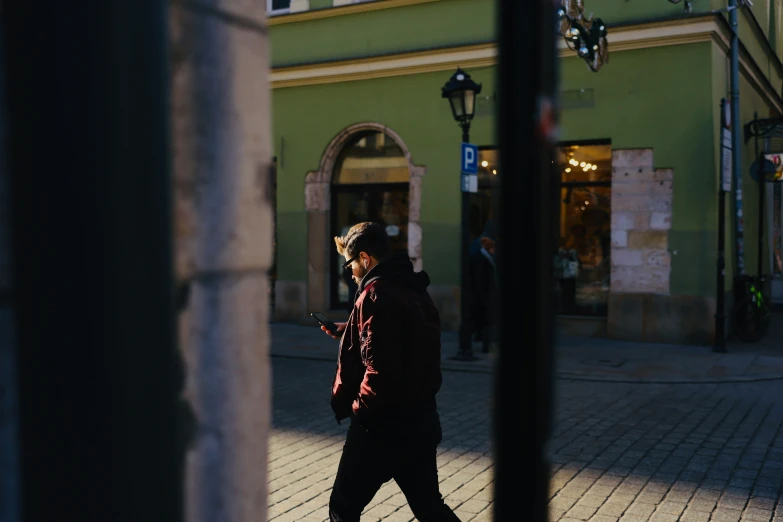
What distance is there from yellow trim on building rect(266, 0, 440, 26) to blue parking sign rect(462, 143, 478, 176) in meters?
4.49

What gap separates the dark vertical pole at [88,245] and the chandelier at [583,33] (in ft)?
35.6

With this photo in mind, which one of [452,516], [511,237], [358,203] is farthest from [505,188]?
[358,203]

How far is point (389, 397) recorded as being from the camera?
3.62 metres

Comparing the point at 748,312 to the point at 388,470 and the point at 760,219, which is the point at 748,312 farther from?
the point at 388,470

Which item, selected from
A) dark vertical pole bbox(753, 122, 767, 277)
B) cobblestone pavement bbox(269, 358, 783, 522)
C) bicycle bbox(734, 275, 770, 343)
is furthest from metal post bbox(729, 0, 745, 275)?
cobblestone pavement bbox(269, 358, 783, 522)

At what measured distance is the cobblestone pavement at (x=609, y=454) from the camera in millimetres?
5191

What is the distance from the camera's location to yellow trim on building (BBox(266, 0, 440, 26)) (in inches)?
586

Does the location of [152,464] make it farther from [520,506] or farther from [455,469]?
[455,469]

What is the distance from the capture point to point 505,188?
1.35 m

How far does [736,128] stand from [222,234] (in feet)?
45.0

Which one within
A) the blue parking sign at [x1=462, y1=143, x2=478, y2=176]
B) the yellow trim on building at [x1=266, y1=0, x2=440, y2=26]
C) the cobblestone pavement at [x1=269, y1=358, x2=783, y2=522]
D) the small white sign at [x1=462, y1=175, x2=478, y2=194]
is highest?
the yellow trim on building at [x1=266, y1=0, x2=440, y2=26]

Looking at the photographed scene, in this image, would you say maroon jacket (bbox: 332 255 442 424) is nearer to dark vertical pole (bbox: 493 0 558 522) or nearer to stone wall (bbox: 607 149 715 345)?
dark vertical pole (bbox: 493 0 558 522)

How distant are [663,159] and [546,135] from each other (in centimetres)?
1220

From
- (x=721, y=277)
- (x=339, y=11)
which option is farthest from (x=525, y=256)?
(x=339, y=11)
